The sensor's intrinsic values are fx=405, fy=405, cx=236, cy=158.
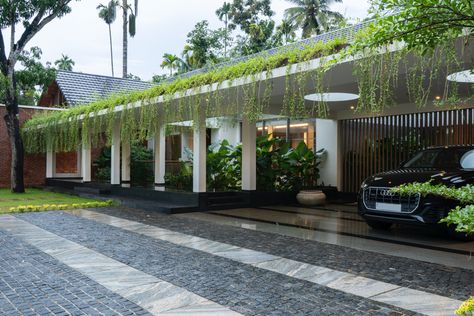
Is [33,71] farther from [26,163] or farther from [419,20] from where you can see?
[419,20]

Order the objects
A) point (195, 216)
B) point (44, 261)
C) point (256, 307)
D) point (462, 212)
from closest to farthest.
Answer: point (462, 212) → point (256, 307) → point (44, 261) → point (195, 216)

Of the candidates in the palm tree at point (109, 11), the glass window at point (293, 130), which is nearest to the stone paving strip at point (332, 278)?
the glass window at point (293, 130)

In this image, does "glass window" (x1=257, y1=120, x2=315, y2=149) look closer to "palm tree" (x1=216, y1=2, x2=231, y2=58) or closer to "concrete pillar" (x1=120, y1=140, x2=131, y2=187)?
"concrete pillar" (x1=120, y1=140, x2=131, y2=187)

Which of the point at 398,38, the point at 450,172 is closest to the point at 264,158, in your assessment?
the point at 450,172

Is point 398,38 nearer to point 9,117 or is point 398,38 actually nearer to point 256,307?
point 256,307

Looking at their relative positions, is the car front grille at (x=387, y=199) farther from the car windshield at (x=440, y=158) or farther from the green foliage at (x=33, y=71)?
the green foliage at (x=33, y=71)

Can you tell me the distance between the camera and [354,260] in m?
5.16

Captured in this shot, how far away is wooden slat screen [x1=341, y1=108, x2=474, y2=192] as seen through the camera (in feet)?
32.9

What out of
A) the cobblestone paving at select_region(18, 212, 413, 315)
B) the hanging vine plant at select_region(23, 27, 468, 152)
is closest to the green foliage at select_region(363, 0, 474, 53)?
the hanging vine plant at select_region(23, 27, 468, 152)

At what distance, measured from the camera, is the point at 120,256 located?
5371mm

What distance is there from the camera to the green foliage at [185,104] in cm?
651

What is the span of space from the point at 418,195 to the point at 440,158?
5.20 ft

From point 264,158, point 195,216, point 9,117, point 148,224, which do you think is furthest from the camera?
point 9,117

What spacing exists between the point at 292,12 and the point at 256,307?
33.3 metres
